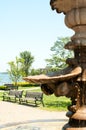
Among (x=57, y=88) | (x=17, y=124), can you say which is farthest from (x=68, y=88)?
(x=17, y=124)

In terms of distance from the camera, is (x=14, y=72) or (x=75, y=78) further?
(x=14, y=72)

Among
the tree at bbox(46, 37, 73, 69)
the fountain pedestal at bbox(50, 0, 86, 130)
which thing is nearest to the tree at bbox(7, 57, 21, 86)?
the tree at bbox(46, 37, 73, 69)

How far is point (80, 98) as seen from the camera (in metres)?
→ 5.79

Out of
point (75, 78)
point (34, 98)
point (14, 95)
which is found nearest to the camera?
point (75, 78)

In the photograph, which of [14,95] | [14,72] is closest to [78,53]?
[14,95]

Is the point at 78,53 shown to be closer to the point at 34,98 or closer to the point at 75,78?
the point at 75,78

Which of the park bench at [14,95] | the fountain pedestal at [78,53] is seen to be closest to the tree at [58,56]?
the park bench at [14,95]

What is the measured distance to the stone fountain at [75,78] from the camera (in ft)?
18.7

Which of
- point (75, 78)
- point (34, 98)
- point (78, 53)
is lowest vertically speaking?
point (34, 98)

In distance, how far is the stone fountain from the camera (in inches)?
225

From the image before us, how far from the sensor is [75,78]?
5797mm

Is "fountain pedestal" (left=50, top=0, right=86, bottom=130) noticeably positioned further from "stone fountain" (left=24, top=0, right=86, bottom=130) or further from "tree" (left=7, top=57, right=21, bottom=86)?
"tree" (left=7, top=57, right=21, bottom=86)

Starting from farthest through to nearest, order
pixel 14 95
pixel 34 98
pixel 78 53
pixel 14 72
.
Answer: pixel 14 72, pixel 14 95, pixel 34 98, pixel 78 53

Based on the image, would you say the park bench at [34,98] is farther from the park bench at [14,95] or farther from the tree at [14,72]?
the tree at [14,72]
